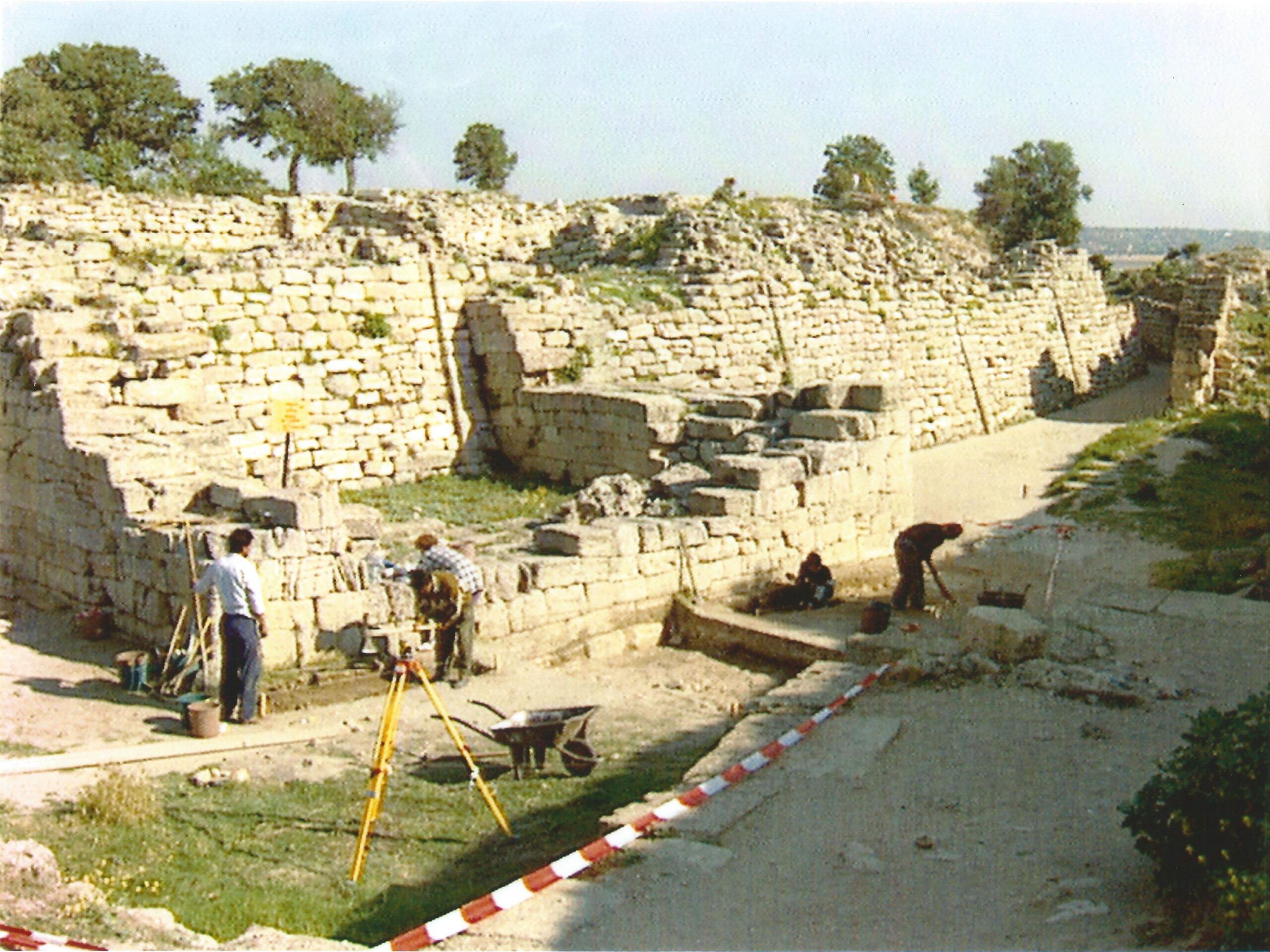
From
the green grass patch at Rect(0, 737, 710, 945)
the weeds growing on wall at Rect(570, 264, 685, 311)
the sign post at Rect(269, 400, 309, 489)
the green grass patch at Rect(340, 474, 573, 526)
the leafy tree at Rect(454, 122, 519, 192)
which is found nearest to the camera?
the green grass patch at Rect(0, 737, 710, 945)

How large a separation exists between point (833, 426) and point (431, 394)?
518cm

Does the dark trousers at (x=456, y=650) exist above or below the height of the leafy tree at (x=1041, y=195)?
below

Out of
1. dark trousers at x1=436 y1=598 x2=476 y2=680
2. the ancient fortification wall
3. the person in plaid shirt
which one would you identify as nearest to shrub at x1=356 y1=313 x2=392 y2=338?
the ancient fortification wall

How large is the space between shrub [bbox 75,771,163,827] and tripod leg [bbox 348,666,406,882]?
4.10 feet

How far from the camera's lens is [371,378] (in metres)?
16.0

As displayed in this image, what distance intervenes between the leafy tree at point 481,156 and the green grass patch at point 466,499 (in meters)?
32.6

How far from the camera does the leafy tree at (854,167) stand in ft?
170

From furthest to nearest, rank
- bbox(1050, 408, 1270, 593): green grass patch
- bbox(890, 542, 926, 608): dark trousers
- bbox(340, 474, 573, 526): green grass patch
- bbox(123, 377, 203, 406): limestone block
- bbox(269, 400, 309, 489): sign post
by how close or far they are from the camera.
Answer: bbox(340, 474, 573, 526): green grass patch < bbox(1050, 408, 1270, 593): green grass patch < bbox(269, 400, 309, 489): sign post < bbox(123, 377, 203, 406): limestone block < bbox(890, 542, 926, 608): dark trousers

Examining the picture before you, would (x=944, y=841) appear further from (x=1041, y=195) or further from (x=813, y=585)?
(x=1041, y=195)

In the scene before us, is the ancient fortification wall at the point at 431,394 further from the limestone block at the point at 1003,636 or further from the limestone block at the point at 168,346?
the limestone block at the point at 1003,636

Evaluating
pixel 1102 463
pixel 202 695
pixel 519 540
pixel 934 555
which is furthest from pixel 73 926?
pixel 1102 463

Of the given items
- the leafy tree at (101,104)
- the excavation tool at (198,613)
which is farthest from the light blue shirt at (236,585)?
the leafy tree at (101,104)

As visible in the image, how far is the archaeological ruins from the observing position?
1140 cm

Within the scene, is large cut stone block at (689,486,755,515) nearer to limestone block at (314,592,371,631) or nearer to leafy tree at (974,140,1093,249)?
limestone block at (314,592,371,631)
